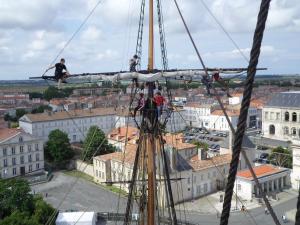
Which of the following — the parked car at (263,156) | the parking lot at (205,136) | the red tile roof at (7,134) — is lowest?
the parked car at (263,156)

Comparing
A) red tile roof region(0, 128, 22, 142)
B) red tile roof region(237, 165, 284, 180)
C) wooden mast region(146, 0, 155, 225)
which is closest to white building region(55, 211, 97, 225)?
red tile roof region(237, 165, 284, 180)

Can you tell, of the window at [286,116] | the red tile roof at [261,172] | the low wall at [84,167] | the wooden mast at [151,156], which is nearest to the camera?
the wooden mast at [151,156]

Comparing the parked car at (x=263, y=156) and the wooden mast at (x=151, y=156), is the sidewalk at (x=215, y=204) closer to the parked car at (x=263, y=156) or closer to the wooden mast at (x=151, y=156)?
the parked car at (x=263, y=156)

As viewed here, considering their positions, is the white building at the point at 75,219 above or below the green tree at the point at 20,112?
below

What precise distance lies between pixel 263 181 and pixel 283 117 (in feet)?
91.8

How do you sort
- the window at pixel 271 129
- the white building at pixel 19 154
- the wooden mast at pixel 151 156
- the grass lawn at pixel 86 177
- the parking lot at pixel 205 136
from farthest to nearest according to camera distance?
the window at pixel 271 129, the parking lot at pixel 205 136, the white building at pixel 19 154, the grass lawn at pixel 86 177, the wooden mast at pixel 151 156

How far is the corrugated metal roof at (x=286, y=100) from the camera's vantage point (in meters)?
58.7

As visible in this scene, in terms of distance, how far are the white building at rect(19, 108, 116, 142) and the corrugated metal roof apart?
2626 centimetres

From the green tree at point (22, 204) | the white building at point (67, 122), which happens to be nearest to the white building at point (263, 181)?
the green tree at point (22, 204)

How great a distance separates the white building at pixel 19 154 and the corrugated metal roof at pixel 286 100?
35332mm

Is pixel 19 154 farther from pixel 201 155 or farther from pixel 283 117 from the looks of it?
pixel 283 117

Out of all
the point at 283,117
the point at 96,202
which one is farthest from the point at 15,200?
the point at 283,117

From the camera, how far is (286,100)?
59.8 metres

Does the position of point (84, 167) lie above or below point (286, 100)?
below
